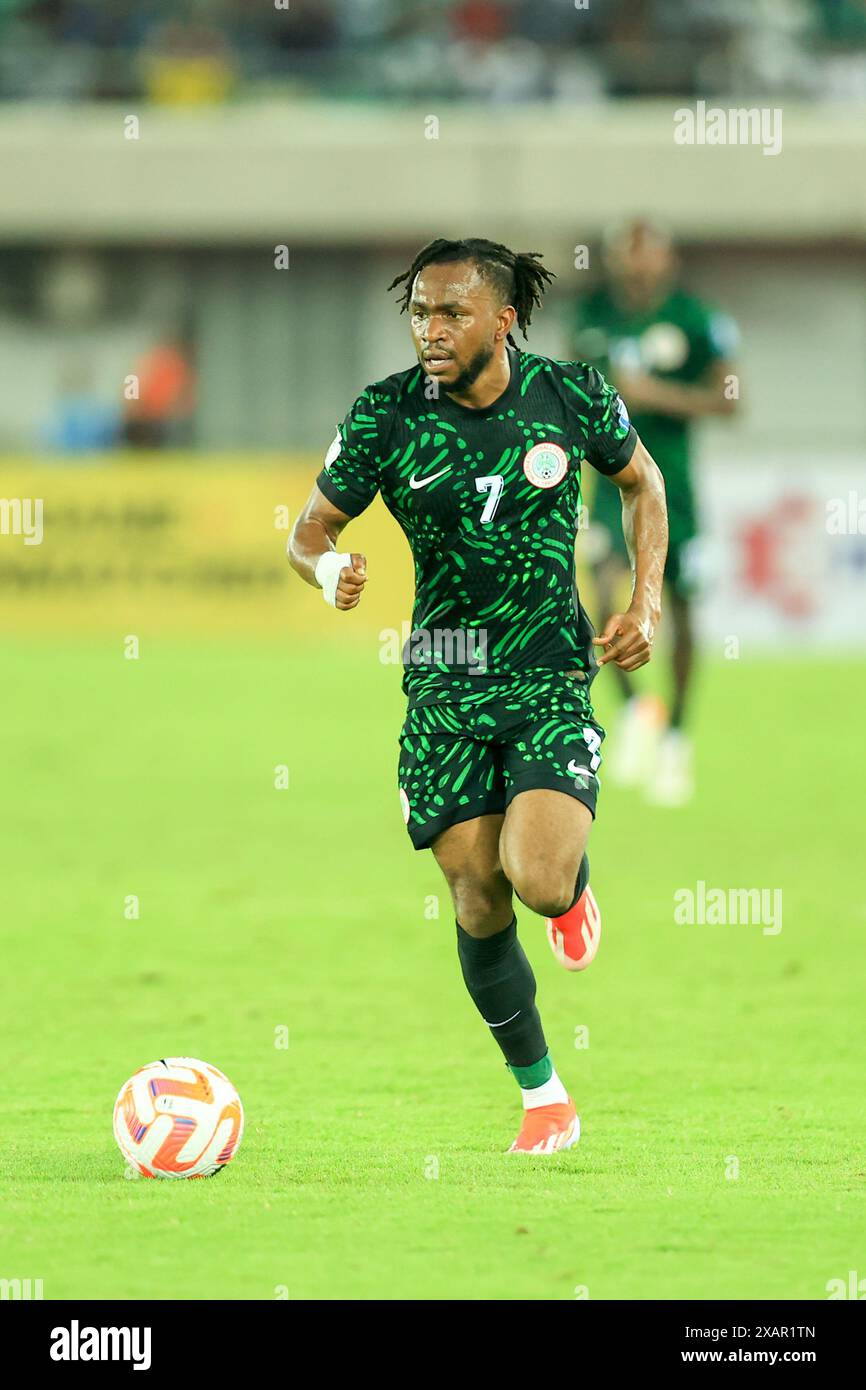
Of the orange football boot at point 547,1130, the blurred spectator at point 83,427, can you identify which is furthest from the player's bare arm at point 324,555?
the blurred spectator at point 83,427

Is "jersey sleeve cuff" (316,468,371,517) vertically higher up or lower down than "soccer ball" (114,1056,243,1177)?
higher up

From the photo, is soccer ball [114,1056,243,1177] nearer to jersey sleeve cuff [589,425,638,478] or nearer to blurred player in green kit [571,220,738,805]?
jersey sleeve cuff [589,425,638,478]

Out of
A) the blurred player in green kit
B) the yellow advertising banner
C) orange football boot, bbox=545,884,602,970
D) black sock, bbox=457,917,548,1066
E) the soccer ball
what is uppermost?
the yellow advertising banner

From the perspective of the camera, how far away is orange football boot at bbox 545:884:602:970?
6234 millimetres

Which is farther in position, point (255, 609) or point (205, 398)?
point (205, 398)

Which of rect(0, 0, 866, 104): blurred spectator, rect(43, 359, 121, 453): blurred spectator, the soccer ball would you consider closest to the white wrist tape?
the soccer ball

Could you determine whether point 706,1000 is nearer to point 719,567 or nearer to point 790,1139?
point 790,1139

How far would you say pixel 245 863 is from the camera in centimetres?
1134

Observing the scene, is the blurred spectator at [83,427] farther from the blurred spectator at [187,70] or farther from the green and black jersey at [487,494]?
the green and black jersey at [487,494]

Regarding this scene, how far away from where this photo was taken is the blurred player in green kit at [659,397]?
41.4 ft

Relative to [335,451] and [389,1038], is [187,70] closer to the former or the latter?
[389,1038]

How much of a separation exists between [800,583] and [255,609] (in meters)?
5.33

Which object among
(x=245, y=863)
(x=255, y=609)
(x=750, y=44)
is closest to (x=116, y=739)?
(x=245, y=863)

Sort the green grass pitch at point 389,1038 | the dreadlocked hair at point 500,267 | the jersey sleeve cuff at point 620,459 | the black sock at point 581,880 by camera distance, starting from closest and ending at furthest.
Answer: the green grass pitch at point 389,1038, the dreadlocked hair at point 500,267, the black sock at point 581,880, the jersey sleeve cuff at point 620,459
